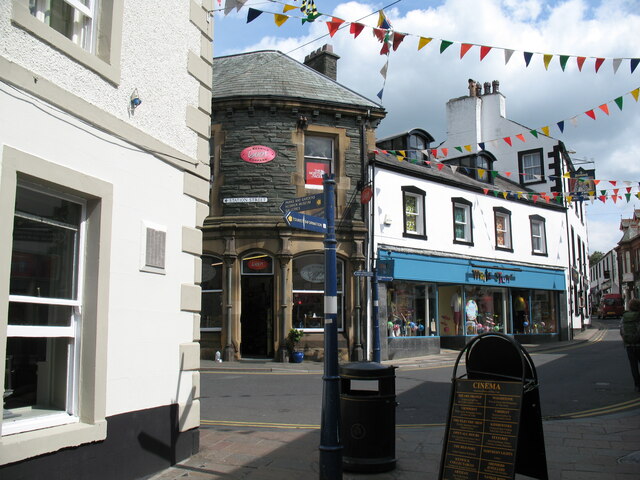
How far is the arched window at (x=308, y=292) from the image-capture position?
1691 cm

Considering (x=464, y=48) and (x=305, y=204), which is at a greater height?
(x=464, y=48)

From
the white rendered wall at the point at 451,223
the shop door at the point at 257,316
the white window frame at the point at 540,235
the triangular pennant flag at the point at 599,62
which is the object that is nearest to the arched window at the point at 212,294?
the shop door at the point at 257,316

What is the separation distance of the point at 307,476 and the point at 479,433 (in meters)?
1.85

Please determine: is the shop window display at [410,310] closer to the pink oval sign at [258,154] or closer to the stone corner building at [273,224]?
the stone corner building at [273,224]

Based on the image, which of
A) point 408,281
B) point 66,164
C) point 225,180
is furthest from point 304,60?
point 66,164

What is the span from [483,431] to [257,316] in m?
12.9

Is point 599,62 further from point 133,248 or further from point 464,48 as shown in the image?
point 133,248

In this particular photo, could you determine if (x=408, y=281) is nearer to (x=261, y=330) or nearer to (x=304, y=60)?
(x=261, y=330)

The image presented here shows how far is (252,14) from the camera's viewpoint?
26.8ft

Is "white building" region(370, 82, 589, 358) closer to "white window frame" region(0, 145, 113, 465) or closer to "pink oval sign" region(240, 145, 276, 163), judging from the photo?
"pink oval sign" region(240, 145, 276, 163)

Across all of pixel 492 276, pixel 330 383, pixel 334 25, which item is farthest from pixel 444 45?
pixel 492 276

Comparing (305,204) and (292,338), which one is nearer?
(305,204)

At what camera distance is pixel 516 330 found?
24656 mm

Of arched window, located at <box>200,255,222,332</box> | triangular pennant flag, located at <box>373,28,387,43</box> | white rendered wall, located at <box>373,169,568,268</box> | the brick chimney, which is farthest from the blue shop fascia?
triangular pennant flag, located at <box>373,28,387,43</box>
